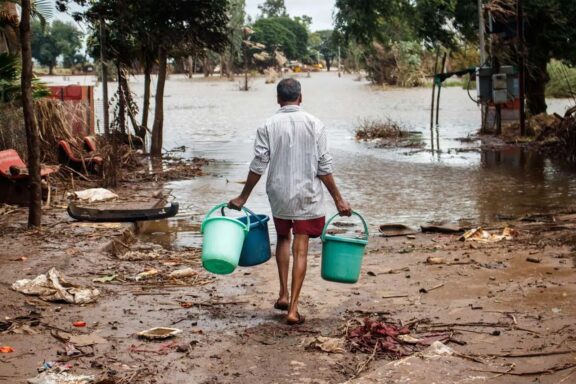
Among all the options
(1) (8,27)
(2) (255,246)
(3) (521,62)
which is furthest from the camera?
(3) (521,62)

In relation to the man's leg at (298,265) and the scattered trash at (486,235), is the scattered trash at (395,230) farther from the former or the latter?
the man's leg at (298,265)

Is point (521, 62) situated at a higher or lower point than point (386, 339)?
higher

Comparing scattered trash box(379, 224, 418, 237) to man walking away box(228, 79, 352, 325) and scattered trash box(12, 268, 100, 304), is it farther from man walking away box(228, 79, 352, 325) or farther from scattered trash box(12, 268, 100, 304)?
scattered trash box(12, 268, 100, 304)

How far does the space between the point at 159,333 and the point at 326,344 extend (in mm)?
1088

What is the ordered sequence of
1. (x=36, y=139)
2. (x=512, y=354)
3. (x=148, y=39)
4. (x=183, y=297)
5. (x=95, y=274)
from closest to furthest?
(x=512, y=354)
(x=183, y=297)
(x=95, y=274)
(x=36, y=139)
(x=148, y=39)

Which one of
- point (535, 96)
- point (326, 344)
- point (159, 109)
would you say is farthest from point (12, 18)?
point (535, 96)

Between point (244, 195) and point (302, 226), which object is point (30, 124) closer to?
point (244, 195)

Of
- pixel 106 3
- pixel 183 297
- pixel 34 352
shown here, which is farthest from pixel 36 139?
pixel 106 3

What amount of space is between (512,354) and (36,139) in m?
5.70

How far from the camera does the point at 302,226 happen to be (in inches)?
230

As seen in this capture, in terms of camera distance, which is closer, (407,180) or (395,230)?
(395,230)

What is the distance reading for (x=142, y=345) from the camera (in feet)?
17.4

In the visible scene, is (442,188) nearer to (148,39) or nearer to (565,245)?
(565,245)

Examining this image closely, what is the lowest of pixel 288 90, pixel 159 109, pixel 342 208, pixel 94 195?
pixel 94 195
